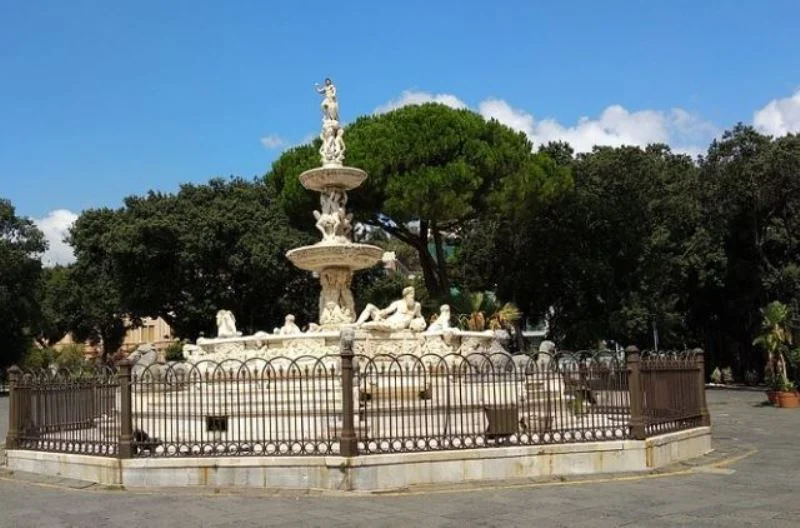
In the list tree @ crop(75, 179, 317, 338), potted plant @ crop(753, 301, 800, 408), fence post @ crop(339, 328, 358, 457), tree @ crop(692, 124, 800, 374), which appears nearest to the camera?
fence post @ crop(339, 328, 358, 457)

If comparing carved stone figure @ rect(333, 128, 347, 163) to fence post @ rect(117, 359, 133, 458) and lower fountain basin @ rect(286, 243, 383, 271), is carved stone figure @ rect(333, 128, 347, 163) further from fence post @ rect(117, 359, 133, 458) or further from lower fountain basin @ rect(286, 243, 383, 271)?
fence post @ rect(117, 359, 133, 458)

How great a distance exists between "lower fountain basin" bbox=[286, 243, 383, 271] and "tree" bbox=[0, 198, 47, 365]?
32806 mm

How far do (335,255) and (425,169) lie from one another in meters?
14.1

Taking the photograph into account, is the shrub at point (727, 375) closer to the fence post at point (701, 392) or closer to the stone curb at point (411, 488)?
the fence post at point (701, 392)

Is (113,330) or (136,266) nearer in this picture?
(136,266)

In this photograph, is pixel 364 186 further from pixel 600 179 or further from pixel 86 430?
pixel 86 430

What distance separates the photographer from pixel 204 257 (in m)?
44.3

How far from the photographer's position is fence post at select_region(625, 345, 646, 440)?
12.6 m

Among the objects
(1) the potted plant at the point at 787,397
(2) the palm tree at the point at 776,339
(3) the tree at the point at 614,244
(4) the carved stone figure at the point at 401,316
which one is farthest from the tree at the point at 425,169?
(4) the carved stone figure at the point at 401,316

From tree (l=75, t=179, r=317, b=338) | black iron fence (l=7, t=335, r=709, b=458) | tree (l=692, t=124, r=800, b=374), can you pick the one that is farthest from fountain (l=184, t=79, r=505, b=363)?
tree (l=75, t=179, r=317, b=338)

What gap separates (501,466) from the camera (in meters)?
11.8

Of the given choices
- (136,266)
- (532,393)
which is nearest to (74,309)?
(136,266)

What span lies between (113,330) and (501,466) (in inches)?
2260

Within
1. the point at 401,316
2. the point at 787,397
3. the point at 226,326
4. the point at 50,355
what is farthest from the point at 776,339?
the point at 50,355
